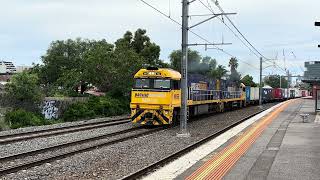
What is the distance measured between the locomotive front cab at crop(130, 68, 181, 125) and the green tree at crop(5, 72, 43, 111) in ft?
47.6

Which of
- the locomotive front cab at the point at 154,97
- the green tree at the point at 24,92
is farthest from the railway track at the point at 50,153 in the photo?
the green tree at the point at 24,92

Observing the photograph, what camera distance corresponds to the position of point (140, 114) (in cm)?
2397

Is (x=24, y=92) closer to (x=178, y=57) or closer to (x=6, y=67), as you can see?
(x=178, y=57)

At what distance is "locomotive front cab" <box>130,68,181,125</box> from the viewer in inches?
926

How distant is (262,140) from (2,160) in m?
10.0

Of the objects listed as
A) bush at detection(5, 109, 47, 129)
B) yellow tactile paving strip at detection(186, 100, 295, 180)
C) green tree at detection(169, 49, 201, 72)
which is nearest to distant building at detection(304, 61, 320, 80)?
green tree at detection(169, 49, 201, 72)

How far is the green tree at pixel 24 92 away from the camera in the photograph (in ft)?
118

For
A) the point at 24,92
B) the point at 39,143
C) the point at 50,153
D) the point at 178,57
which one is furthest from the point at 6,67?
the point at 50,153

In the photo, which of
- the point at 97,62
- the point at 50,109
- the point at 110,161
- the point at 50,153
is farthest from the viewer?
the point at 97,62

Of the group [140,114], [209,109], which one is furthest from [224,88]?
[140,114]

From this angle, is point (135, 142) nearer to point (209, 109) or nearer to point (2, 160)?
point (2, 160)

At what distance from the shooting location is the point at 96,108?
3709cm

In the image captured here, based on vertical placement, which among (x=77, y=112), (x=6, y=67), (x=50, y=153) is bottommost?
(x=50, y=153)

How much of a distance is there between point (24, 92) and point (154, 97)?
17249 mm
